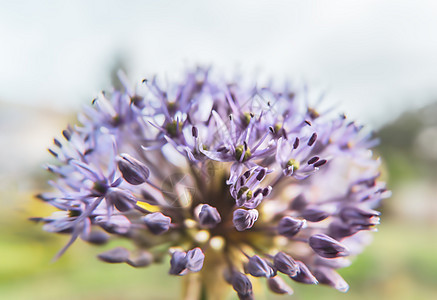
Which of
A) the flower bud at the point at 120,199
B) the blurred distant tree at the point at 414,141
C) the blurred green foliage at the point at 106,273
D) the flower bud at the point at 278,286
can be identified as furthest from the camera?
the blurred distant tree at the point at 414,141

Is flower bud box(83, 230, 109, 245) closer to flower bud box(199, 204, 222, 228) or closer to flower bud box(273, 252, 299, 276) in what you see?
flower bud box(199, 204, 222, 228)

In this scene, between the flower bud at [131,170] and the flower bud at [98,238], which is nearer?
the flower bud at [131,170]

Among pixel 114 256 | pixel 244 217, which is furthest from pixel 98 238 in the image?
pixel 244 217

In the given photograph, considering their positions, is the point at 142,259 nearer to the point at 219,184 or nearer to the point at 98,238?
the point at 98,238

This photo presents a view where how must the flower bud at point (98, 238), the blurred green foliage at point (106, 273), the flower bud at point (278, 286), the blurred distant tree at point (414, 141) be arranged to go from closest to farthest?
the flower bud at point (278, 286)
the flower bud at point (98, 238)
the blurred green foliage at point (106, 273)
the blurred distant tree at point (414, 141)

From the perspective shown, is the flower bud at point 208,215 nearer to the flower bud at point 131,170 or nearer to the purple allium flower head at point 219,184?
the purple allium flower head at point 219,184

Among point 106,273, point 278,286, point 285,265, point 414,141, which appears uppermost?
point 285,265

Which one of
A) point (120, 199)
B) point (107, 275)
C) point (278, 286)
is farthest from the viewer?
point (107, 275)

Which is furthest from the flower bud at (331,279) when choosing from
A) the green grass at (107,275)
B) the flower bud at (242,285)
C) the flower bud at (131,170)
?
the green grass at (107,275)
